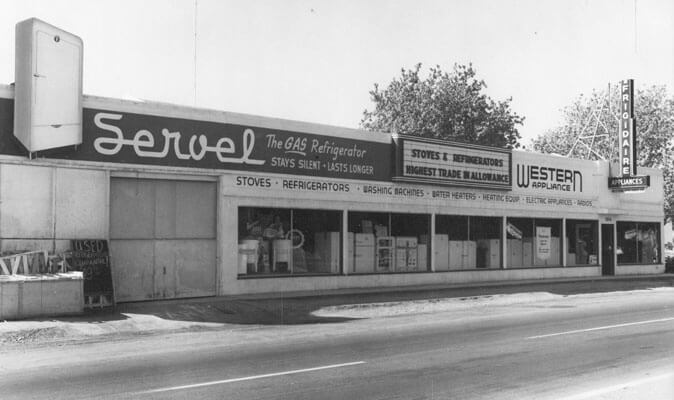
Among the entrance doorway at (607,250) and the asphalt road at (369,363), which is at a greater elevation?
the entrance doorway at (607,250)

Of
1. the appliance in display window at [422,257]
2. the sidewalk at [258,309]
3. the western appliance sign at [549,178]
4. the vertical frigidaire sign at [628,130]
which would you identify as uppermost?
the vertical frigidaire sign at [628,130]

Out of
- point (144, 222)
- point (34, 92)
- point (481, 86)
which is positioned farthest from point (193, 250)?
point (481, 86)

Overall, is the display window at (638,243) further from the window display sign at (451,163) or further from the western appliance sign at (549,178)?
the window display sign at (451,163)

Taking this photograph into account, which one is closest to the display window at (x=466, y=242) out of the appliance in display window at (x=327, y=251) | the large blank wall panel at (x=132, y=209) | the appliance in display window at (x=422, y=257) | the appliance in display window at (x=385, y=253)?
the appliance in display window at (x=422, y=257)

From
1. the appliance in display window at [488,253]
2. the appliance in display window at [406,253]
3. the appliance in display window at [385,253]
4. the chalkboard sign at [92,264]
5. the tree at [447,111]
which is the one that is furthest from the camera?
the tree at [447,111]

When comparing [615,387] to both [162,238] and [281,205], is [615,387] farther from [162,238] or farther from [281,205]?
[281,205]

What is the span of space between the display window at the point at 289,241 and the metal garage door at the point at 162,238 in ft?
4.01

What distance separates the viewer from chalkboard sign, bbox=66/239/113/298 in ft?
50.9

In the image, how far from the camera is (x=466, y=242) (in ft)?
85.7

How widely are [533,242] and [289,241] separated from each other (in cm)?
1238

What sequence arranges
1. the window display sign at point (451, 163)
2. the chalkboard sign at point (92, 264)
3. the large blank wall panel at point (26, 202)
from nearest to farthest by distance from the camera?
the large blank wall panel at point (26, 202), the chalkboard sign at point (92, 264), the window display sign at point (451, 163)

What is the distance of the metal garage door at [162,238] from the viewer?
17125 mm

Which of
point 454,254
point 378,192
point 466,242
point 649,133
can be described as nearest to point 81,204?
point 378,192

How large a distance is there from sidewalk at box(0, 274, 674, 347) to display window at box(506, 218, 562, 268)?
6.94 ft
